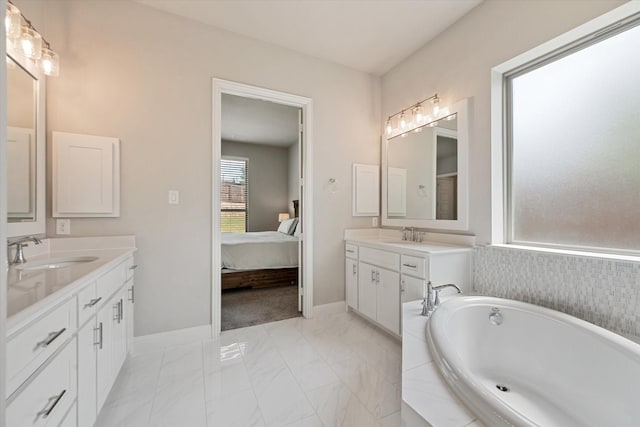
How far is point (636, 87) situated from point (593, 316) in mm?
1294

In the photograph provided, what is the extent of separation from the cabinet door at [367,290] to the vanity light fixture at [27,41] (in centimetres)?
282

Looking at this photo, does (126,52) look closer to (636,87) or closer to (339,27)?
(339,27)

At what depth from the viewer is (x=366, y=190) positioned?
310 centimetres

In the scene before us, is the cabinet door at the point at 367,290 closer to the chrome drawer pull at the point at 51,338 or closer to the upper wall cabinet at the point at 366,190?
the upper wall cabinet at the point at 366,190

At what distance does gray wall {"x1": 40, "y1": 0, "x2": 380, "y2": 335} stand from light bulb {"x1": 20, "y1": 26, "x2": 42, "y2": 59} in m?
0.38

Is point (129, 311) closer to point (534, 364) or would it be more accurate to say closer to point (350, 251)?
point (350, 251)

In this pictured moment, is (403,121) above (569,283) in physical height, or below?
above

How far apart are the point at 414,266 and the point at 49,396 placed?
204 centimetres

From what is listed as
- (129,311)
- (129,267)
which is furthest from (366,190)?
(129,311)

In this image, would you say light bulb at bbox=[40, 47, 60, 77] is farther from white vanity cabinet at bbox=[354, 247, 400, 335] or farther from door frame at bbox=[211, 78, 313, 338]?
white vanity cabinet at bbox=[354, 247, 400, 335]

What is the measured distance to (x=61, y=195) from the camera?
1.86 metres

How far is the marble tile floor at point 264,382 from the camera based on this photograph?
A: 4.66ft

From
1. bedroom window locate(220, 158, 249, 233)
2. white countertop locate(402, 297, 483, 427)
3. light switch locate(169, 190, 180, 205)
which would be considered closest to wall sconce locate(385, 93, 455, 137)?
white countertop locate(402, 297, 483, 427)

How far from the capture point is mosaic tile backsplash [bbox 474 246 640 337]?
1.34 metres
